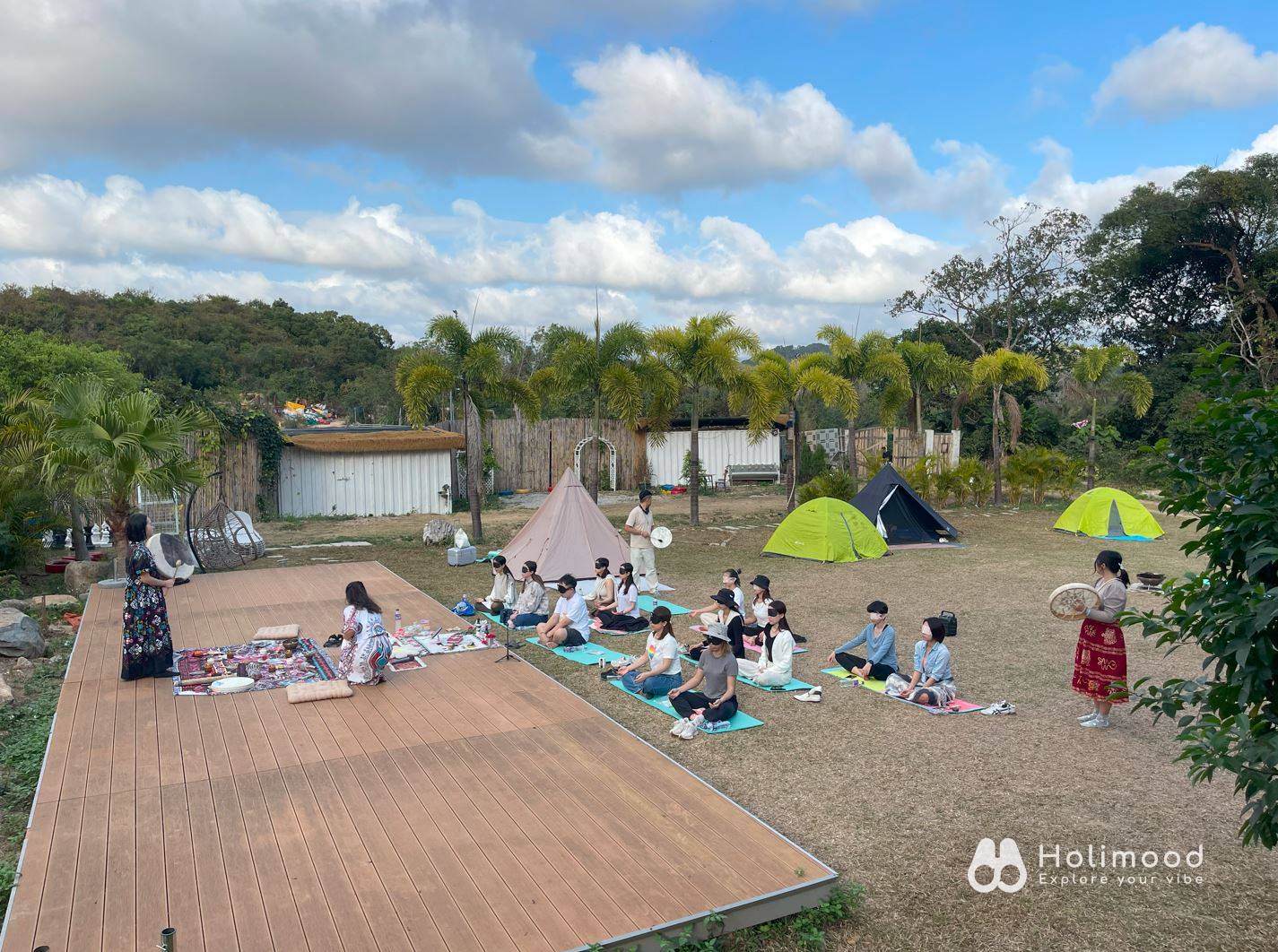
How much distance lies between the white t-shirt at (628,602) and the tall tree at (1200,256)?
23.1 metres

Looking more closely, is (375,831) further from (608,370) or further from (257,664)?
(608,370)

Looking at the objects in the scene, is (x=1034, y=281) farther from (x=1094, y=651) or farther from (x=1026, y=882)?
(x=1026, y=882)

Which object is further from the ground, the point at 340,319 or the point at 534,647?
the point at 340,319

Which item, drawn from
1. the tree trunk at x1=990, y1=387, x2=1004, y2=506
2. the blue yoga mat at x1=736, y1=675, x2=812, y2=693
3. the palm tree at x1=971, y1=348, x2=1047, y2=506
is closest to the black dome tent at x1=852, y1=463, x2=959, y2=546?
the tree trunk at x1=990, y1=387, x2=1004, y2=506

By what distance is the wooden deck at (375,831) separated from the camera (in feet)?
14.5

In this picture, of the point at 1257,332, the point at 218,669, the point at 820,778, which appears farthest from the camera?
the point at 1257,332

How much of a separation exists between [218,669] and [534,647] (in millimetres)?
3186

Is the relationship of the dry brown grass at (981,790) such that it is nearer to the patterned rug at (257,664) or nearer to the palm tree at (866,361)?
the patterned rug at (257,664)

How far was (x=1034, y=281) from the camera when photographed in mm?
33844

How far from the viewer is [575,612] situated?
10.1 metres

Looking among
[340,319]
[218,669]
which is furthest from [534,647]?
[340,319]

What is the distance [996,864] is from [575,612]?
5.72 m

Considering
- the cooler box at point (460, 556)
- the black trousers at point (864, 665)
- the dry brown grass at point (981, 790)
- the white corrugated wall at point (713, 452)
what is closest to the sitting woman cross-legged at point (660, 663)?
the dry brown grass at point (981, 790)

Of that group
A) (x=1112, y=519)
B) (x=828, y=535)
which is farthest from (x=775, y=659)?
(x=1112, y=519)
